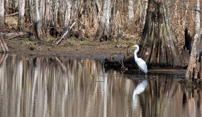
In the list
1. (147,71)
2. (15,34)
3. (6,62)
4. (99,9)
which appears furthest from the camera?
(99,9)

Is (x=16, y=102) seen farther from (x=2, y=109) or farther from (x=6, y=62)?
(x=6, y=62)

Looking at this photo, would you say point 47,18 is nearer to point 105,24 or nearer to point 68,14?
point 68,14

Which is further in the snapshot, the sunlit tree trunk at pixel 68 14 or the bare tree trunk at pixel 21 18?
the bare tree trunk at pixel 21 18

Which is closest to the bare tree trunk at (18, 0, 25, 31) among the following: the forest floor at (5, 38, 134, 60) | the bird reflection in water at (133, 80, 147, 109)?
the forest floor at (5, 38, 134, 60)

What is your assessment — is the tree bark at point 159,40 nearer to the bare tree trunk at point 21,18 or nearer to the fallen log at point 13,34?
the fallen log at point 13,34

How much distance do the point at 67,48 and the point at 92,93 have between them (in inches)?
502

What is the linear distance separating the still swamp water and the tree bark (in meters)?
0.69

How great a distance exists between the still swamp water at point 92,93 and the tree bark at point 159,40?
69cm

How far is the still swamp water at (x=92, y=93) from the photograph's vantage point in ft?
27.0

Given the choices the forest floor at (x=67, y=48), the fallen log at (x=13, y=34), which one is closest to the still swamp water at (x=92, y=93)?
the forest floor at (x=67, y=48)

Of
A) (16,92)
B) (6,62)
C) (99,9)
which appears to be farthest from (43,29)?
(16,92)

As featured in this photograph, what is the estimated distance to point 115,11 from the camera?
31422mm

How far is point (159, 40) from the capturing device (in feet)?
51.4

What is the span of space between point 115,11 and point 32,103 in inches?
909
